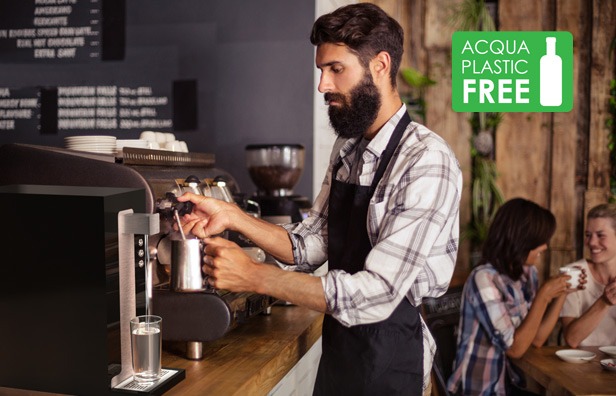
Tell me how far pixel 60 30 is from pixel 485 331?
2628mm

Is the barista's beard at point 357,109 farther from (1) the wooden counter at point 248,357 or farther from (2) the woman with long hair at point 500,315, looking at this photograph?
(2) the woman with long hair at point 500,315

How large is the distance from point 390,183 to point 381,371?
48 cm

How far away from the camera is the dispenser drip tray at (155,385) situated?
1350 millimetres

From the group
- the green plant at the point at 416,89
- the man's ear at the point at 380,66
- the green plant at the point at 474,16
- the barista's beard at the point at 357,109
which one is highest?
the green plant at the point at 474,16

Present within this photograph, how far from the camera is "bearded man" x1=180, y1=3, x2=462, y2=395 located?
143cm

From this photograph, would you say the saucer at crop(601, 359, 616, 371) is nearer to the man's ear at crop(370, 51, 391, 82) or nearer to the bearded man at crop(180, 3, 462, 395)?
the bearded man at crop(180, 3, 462, 395)

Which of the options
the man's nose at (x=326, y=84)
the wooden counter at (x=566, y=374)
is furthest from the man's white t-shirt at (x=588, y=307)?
the man's nose at (x=326, y=84)

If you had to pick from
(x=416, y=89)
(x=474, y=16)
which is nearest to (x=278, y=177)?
(x=416, y=89)

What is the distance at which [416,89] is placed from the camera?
4320 mm

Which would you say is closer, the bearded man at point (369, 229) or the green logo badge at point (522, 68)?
the bearded man at point (369, 229)

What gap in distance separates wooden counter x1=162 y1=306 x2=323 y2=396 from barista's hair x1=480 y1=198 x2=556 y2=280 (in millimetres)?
1093

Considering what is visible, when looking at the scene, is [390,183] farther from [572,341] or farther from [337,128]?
[572,341]

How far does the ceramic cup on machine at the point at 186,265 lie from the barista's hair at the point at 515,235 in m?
1.69

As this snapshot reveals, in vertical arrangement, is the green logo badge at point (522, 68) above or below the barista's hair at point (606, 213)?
above
